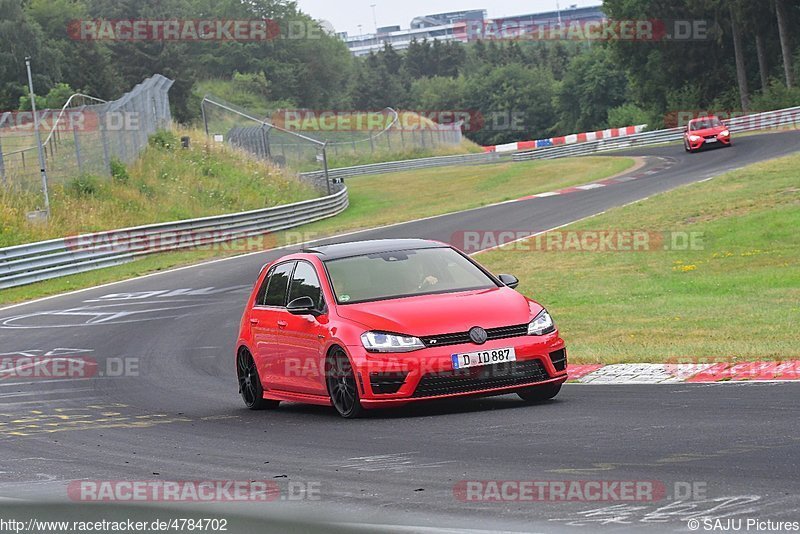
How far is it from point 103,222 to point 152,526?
32.7m

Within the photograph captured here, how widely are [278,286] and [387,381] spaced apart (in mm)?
2426

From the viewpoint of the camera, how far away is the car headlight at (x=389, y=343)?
9.66 metres

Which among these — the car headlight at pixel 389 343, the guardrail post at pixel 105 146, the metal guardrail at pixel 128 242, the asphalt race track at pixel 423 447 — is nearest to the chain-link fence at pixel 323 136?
the metal guardrail at pixel 128 242

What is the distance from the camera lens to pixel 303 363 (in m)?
10.7

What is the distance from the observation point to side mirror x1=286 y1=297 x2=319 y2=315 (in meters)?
10.6

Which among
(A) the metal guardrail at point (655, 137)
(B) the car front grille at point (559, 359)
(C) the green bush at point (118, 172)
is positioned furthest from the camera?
(A) the metal guardrail at point (655, 137)

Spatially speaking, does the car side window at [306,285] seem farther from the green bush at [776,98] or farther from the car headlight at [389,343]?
the green bush at [776,98]

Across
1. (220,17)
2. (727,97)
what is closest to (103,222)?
(727,97)

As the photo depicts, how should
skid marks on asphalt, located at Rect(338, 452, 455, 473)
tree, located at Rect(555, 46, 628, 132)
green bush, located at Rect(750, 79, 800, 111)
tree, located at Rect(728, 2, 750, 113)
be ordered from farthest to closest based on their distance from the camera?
tree, located at Rect(555, 46, 628, 132)
tree, located at Rect(728, 2, 750, 113)
green bush, located at Rect(750, 79, 800, 111)
skid marks on asphalt, located at Rect(338, 452, 455, 473)

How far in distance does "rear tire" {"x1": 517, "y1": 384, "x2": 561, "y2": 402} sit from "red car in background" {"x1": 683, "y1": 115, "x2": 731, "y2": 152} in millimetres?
42624

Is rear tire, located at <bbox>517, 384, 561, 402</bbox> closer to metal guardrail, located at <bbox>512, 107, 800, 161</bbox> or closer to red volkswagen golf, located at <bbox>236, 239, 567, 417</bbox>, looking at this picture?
red volkswagen golf, located at <bbox>236, 239, 567, 417</bbox>

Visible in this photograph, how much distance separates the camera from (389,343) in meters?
9.73

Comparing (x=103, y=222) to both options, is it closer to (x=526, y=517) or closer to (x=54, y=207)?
(x=54, y=207)

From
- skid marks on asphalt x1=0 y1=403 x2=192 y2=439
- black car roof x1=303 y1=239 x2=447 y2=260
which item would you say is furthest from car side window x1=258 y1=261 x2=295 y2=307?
skid marks on asphalt x1=0 y1=403 x2=192 y2=439
